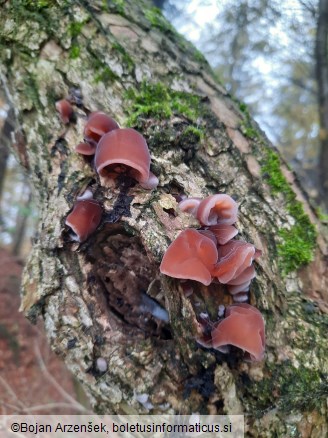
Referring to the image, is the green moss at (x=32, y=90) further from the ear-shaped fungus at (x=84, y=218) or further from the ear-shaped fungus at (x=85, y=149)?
the ear-shaped fungus at (x=84, y=218)

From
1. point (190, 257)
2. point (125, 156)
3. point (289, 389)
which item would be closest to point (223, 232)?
point (190, 257)

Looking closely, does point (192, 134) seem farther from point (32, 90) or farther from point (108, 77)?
point (32, 90)

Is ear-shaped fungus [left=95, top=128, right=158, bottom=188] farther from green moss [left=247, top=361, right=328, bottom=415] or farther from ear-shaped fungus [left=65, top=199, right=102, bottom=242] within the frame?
green moss [left=247, top=361, right=328, bottom=415]

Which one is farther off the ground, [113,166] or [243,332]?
[113,166]

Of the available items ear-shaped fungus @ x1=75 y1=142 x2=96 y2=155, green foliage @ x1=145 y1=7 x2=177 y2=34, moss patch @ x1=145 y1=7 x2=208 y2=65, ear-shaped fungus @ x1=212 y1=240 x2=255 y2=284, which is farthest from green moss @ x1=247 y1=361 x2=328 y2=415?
green foliage @ x1=145 y1=7 x2=177 y2=34

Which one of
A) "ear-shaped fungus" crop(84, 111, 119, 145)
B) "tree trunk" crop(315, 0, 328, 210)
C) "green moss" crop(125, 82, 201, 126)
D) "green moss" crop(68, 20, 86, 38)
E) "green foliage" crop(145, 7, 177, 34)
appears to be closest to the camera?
"ear-shaped fungus" crop(84, 111, 119, 145)

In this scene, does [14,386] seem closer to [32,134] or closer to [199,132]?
[32,134]

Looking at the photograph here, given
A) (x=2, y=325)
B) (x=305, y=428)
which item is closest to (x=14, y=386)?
(x=2, y=325)
